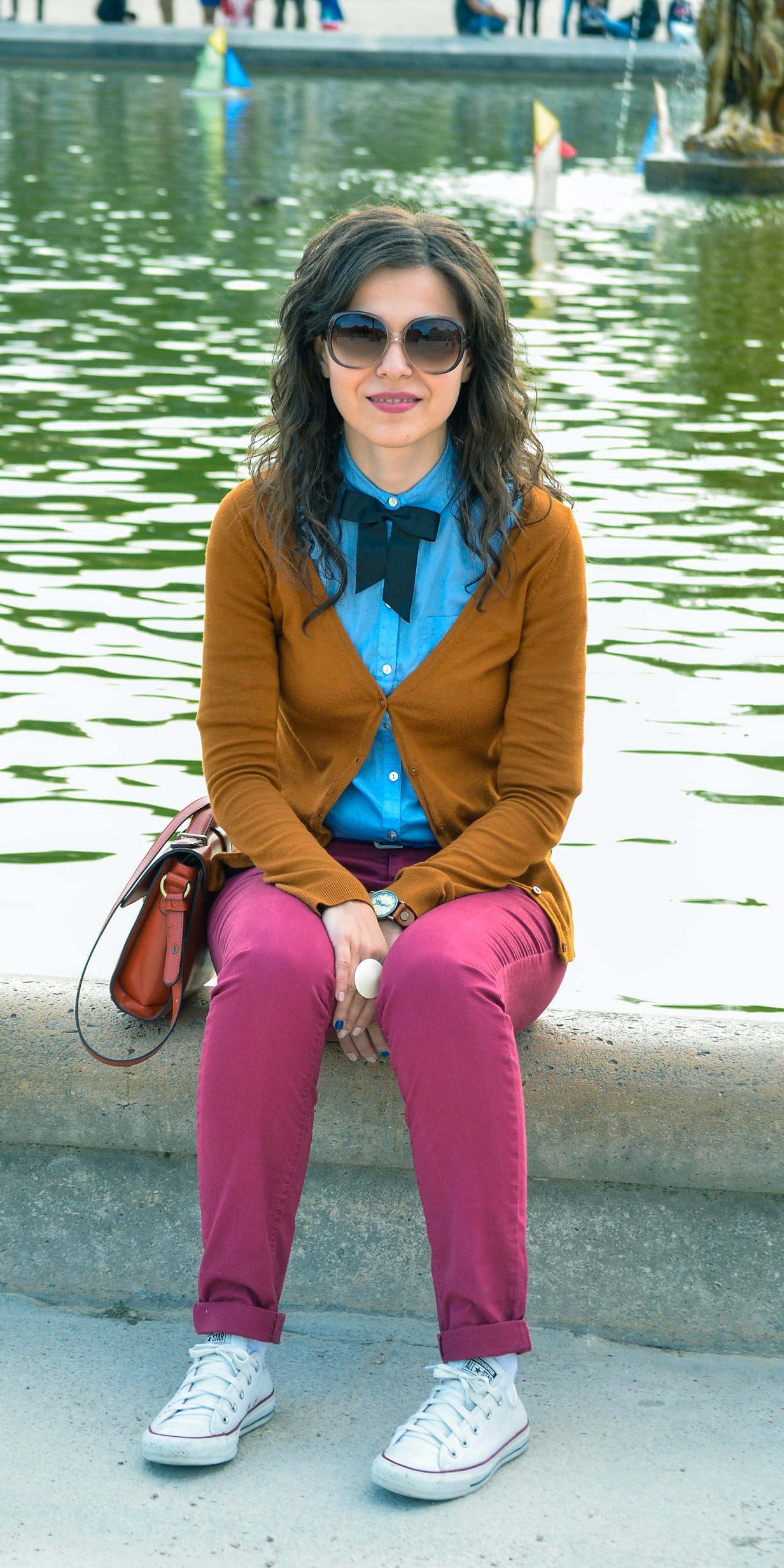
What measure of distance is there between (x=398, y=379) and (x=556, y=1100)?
1121 millimetres

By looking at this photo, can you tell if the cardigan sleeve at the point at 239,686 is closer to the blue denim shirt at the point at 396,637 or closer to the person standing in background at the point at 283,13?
the blue denim shirt at the point at 396,637

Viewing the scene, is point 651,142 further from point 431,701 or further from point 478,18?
point 431,701

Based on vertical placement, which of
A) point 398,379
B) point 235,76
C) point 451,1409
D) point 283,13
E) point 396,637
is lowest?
point 451,1409

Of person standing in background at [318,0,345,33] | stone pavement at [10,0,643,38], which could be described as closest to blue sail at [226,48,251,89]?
stone pavement at [10,0,643,38]

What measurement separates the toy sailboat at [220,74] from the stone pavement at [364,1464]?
23.9 metres

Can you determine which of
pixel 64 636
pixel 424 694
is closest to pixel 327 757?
pixel 424 694

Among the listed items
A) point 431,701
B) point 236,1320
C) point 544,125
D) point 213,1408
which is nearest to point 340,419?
point 431,701

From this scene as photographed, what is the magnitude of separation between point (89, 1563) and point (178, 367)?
7.92 m

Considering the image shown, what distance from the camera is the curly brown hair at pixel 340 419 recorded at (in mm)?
2807

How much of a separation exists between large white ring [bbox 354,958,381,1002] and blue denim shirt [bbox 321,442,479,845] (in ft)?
1.16

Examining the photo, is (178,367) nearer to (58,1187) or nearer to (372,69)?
(58,1187)

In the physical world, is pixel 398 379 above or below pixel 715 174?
above

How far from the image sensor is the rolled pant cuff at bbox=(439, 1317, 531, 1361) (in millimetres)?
2436

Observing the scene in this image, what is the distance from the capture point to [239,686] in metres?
2.91
